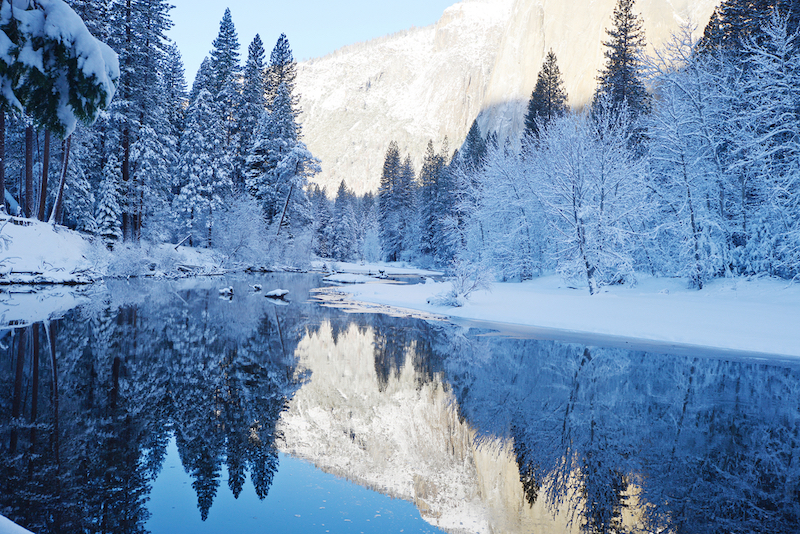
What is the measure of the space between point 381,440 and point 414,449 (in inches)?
19.2

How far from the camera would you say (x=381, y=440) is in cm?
607

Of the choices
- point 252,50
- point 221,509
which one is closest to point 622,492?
point 221,509

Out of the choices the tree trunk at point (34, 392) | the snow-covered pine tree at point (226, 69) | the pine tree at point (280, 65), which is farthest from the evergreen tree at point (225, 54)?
the tree trunk at point (34, 392)

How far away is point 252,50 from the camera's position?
4756 centimetres

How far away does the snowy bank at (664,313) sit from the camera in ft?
43.9

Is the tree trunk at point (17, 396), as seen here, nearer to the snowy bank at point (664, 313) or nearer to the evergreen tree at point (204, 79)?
the snowy bank at point (664, 313)

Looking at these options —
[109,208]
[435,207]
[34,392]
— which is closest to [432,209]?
[435,207]

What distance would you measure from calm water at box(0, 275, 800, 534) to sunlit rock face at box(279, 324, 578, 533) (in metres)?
0.03

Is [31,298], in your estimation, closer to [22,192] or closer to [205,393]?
[205,393]

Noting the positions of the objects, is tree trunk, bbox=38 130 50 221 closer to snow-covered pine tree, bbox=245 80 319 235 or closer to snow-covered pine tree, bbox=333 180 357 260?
snow-covered pine tree, bbox=245 80 319 235

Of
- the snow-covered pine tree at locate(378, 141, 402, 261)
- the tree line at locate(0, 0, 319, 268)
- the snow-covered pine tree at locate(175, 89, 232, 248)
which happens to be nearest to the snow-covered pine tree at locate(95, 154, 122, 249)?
the tree line at locate(0, 0, 319, 268)

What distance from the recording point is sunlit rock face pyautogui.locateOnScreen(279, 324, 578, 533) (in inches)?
172

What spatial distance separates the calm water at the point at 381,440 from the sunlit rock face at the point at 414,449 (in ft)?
0.09

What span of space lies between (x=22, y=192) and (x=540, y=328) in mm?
31157
